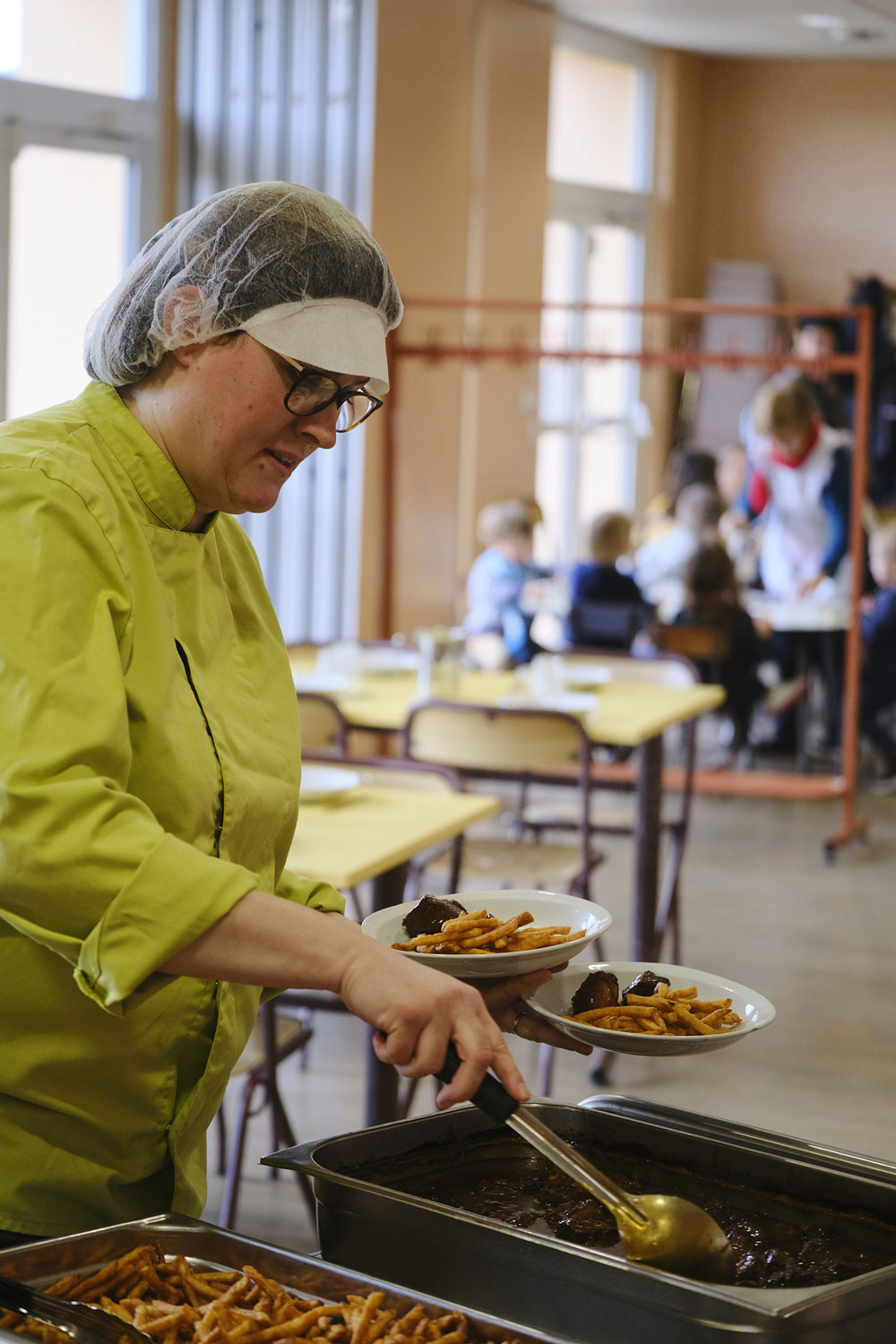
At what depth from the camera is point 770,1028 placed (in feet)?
12.8

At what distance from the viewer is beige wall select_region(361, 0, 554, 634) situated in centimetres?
649

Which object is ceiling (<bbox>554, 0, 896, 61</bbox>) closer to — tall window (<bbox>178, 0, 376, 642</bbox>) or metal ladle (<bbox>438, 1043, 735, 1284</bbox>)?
tall window (<bbox>178, 0, 376, 642</bbox>)

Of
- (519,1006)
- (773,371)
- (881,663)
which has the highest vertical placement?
(773,371)

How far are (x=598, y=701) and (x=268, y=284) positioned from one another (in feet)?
9.66

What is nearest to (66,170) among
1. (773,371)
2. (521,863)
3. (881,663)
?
(773,371)

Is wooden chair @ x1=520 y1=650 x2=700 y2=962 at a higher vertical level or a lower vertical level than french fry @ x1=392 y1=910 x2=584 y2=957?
lower

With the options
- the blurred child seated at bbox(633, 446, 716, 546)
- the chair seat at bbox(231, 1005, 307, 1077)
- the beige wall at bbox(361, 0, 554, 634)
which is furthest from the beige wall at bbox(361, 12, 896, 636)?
the chair seat at bbox(231, 1005, 307, 1077)

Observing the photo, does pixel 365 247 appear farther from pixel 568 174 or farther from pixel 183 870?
pixel 568 174

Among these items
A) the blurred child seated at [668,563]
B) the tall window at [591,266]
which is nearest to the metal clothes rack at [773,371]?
the blurred child seated at [668,563]

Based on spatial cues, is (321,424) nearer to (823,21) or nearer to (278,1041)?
(278,1041)

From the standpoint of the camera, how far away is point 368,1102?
99.0 inches

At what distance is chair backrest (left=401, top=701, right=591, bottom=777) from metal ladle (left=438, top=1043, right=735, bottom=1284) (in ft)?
8.16

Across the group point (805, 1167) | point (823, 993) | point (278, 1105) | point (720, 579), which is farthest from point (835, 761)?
point (805, 1167)

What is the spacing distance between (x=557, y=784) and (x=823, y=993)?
0.89 metres
